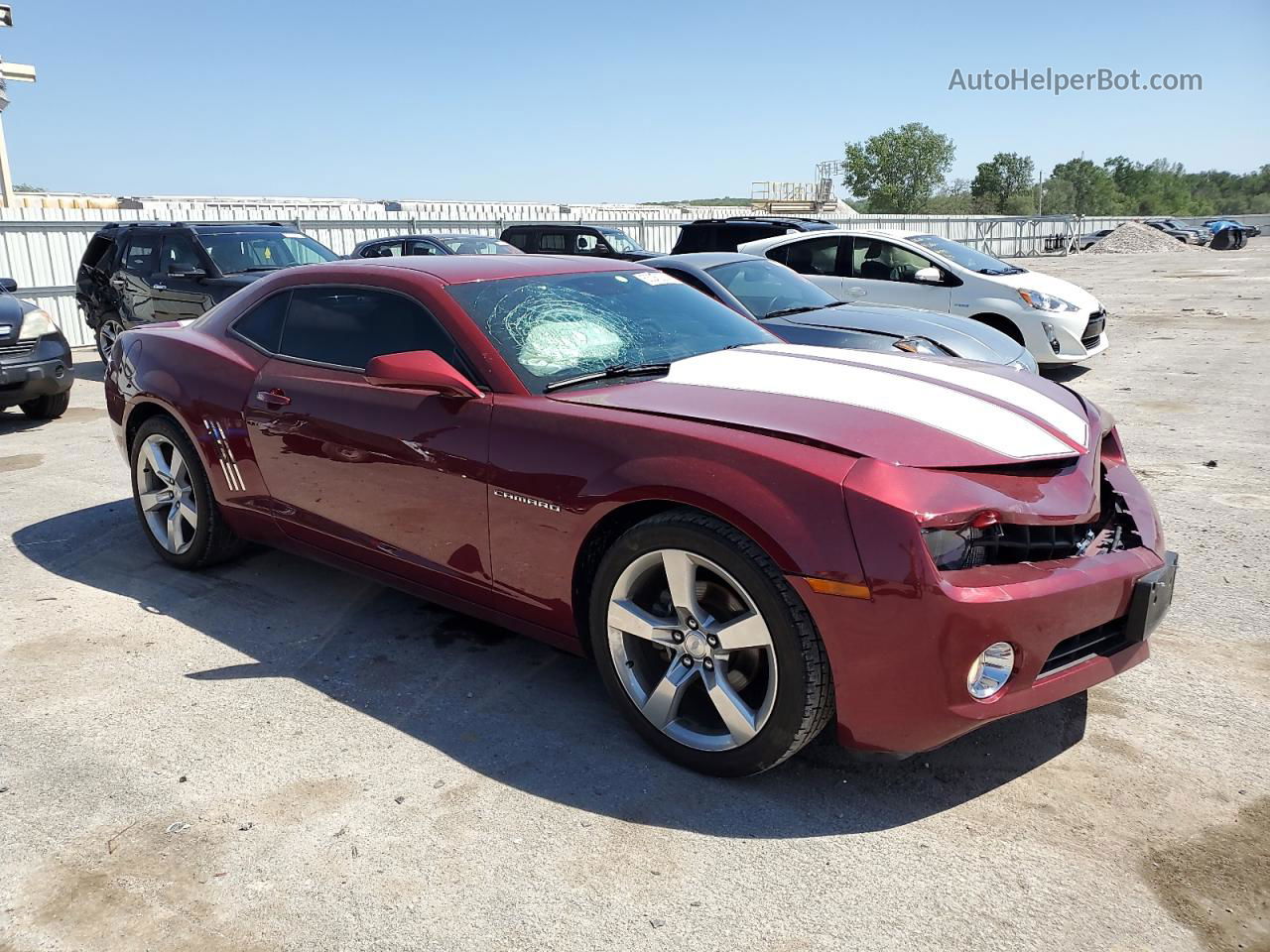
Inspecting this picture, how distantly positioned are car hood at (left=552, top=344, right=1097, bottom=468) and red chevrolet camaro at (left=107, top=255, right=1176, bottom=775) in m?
0.01

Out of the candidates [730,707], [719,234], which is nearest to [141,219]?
[719,234]

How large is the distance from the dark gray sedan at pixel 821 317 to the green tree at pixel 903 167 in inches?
3780

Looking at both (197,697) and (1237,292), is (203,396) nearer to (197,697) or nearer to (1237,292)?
(197,697)

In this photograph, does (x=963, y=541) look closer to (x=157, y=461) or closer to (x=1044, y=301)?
(x=157, y=461)

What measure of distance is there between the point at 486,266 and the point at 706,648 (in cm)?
200

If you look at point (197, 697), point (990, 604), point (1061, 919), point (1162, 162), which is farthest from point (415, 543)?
point (1162, 162)

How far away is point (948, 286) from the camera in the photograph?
10.7 meters

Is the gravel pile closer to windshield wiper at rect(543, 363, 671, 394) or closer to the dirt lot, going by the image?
the dirt lot

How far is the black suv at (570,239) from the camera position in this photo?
16.2 m

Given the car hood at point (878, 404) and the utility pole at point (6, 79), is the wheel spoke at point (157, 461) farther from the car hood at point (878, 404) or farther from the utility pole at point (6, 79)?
the utility pole at point (6, 79)

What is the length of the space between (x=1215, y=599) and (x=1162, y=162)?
442 feet

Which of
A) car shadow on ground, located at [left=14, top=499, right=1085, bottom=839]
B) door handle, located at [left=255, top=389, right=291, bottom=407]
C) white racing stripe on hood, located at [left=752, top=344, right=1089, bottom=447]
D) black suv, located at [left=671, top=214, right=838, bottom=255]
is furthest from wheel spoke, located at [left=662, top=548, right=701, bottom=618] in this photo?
black suv, located at [left=671, top=214, right=838, bottom=255]

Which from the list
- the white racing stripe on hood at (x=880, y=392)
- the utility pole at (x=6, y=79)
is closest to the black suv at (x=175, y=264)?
the white racing stripe on hood at (x=880, y=392)

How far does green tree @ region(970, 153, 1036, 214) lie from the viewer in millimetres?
90375
